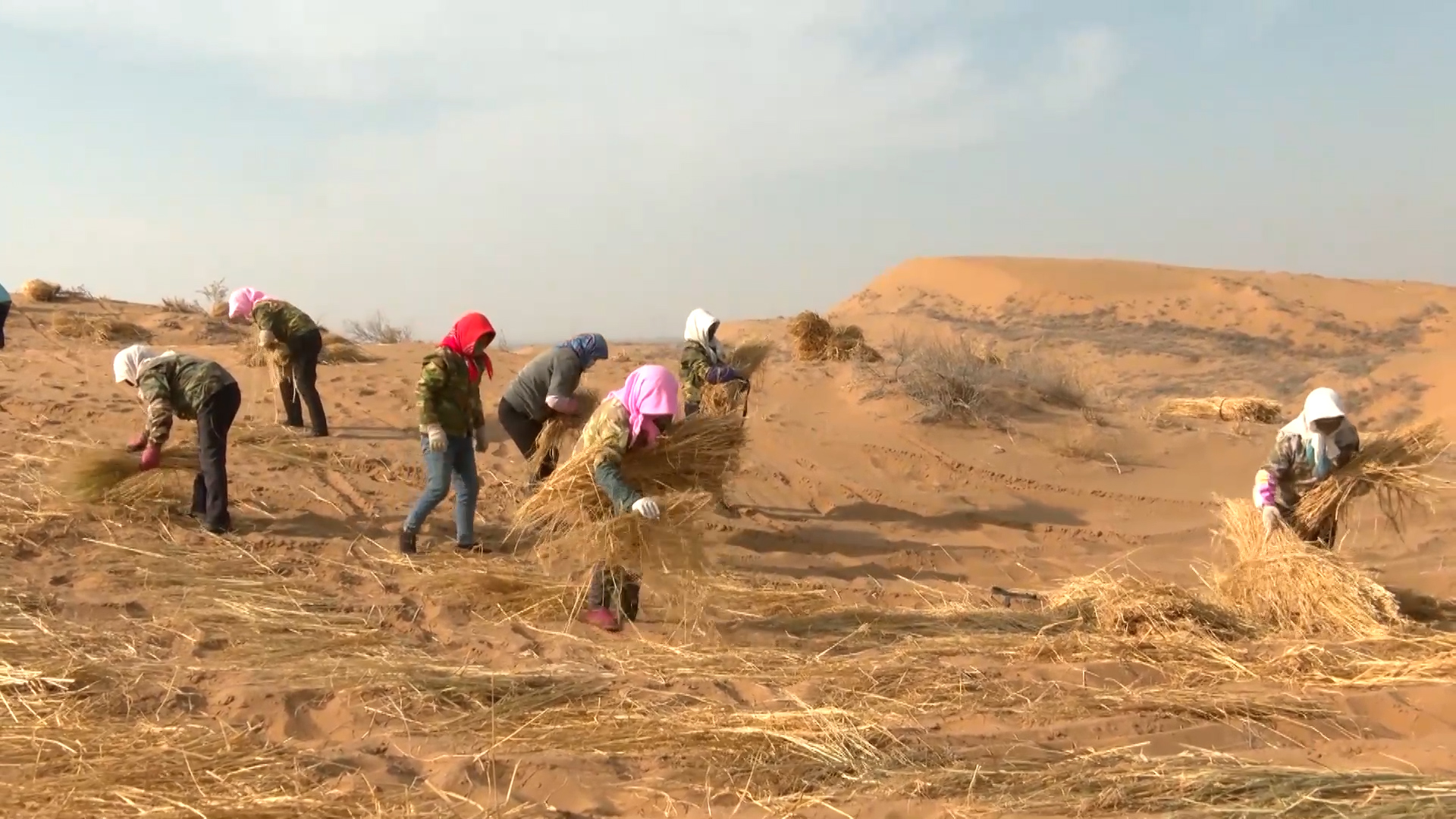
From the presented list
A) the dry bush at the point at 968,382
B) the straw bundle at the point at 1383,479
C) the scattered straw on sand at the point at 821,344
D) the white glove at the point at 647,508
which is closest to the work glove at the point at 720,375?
the white glove at the point at 647,508

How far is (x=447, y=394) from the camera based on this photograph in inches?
217

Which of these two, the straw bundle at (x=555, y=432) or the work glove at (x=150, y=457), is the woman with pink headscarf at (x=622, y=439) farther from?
the work glove at (x=150, y=457)

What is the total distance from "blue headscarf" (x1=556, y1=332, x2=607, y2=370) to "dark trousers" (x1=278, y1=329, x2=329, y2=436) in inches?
102

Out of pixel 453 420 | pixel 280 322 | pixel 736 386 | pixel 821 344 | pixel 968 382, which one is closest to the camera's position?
pixel 453 420

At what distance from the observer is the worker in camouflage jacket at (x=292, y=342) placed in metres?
7.62

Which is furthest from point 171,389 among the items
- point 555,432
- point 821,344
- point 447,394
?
point 821,344

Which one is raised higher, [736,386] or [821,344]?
[821,344]

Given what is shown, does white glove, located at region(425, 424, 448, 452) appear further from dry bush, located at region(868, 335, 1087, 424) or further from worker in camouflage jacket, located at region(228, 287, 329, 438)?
dry bush, located at region(868, 335, 1087, 424)

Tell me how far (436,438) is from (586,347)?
3.70 feet

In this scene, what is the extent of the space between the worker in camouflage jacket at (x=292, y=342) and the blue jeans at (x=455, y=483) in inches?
99.7

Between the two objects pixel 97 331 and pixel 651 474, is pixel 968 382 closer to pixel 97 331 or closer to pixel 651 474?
pixel 651 474

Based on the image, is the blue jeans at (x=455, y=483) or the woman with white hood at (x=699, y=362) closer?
the blue jeans at (x=455, y=483)

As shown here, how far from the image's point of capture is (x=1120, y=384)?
17844 mm

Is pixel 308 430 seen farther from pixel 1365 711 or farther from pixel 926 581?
pixel 1365 711
